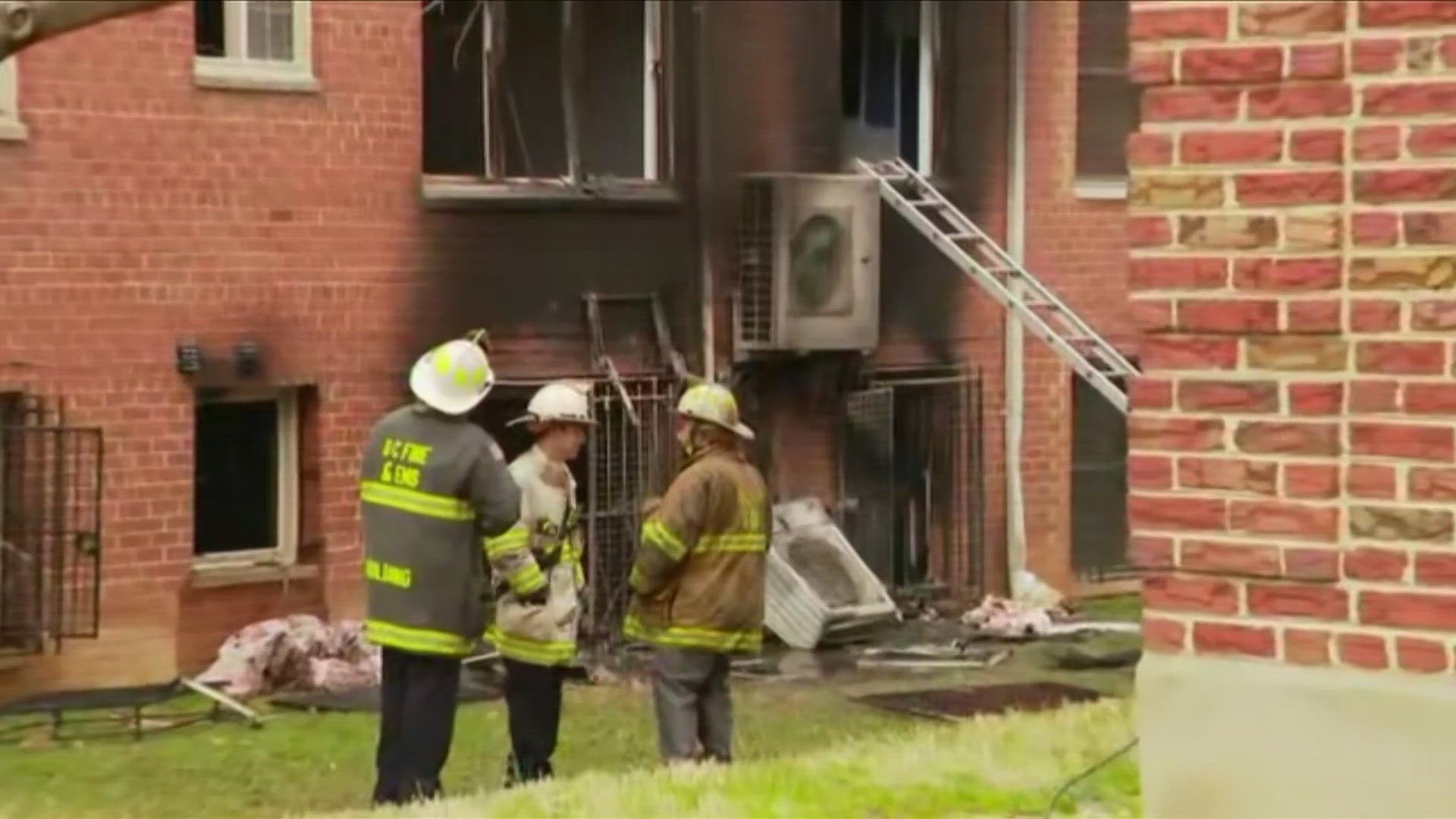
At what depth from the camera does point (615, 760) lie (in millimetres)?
12508

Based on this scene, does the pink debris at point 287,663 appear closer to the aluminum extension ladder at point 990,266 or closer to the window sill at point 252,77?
the window sill at point 252,77

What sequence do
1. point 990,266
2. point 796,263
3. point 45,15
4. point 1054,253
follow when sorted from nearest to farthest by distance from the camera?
point 45,15 < point 796,263 < point 990,266 < point 1054,253

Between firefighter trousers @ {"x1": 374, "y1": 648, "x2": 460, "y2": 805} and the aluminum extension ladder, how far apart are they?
28.8ft

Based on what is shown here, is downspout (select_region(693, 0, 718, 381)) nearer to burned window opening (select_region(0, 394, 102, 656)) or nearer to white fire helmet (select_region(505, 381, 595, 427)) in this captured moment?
burned window opening (select_region(0, 394, 102, 656))

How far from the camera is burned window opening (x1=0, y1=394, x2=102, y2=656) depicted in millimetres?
14055

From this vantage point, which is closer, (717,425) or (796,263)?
(717,425)

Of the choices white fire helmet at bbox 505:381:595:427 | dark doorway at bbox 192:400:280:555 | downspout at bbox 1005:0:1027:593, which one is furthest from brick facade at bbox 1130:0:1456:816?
downspout at bbox 1005:0:1027:593

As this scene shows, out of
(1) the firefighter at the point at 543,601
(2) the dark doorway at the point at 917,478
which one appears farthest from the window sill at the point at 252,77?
(1) the firefighter at the point at 543,601

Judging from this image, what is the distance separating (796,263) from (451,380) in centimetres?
845

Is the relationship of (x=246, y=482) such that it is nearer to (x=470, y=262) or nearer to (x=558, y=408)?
(x=470, y=262)

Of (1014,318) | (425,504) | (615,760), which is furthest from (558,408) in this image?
(1014,318)

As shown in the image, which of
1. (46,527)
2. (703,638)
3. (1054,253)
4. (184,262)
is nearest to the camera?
(703,638)

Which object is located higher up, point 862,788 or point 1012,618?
point 862,788

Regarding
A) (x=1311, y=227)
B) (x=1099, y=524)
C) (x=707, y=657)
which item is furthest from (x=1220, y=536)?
(x=1099, y=524)
